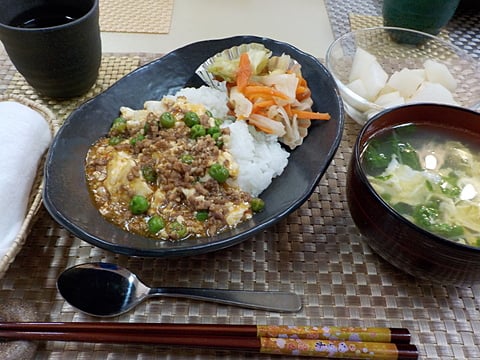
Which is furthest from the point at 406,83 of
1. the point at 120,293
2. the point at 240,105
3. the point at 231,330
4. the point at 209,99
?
the point at 120,293

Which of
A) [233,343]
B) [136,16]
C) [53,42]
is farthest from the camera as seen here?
[136,16]

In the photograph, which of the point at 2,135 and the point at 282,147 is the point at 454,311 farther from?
the point at 2,135

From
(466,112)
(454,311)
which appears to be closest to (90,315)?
(454,311)

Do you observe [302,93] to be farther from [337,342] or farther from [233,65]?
[337,342]

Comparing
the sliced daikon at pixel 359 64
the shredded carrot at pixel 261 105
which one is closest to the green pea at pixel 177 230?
the shredded carrot at pixel 261 105

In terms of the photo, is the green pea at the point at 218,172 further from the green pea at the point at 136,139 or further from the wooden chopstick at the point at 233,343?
the wooden chopstick at the point at 233,343

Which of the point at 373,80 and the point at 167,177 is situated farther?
the point at 373,80

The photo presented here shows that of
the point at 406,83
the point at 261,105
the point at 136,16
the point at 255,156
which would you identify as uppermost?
the point at 406,83
